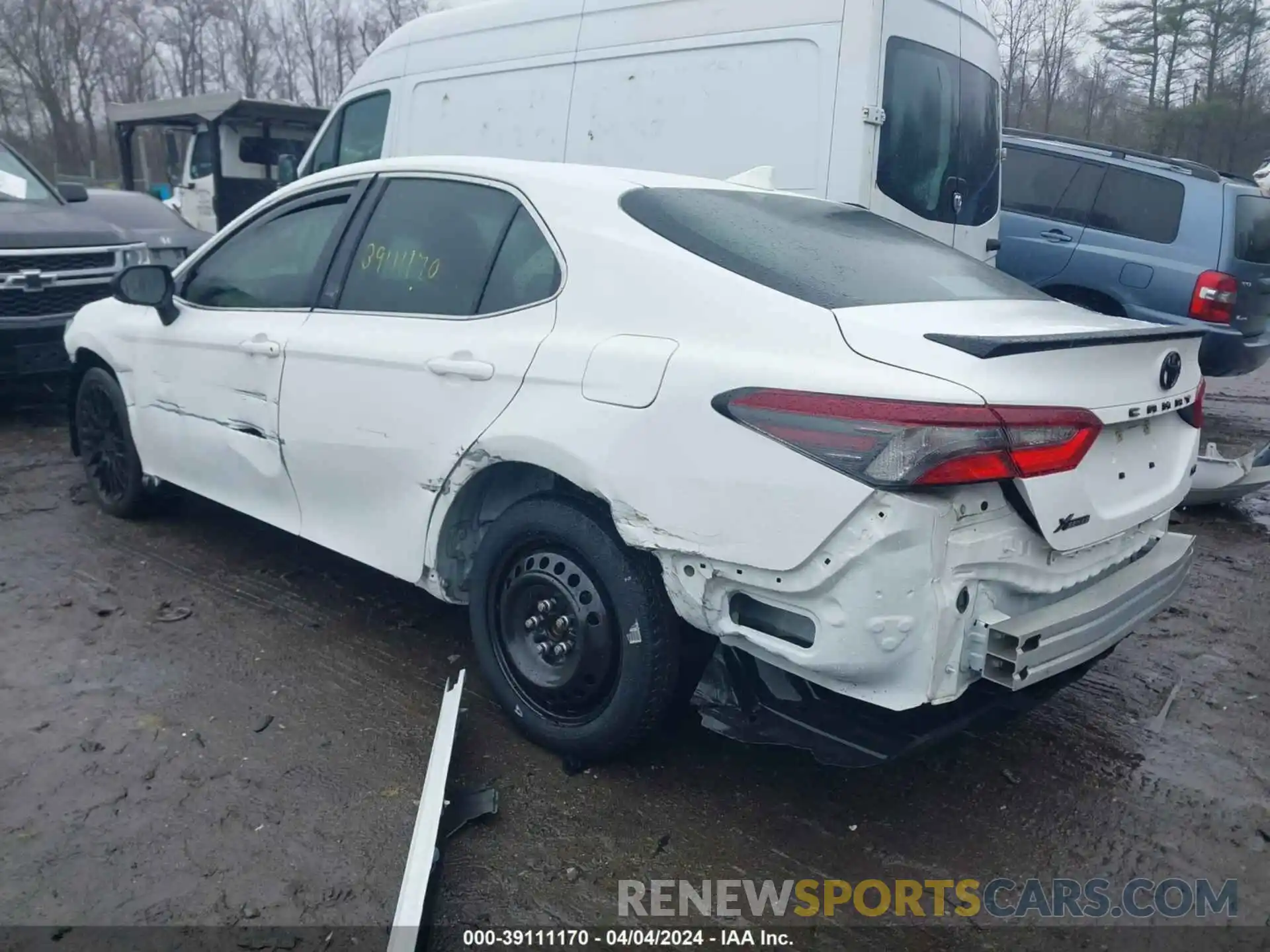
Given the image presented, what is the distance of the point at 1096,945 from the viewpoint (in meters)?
2.46

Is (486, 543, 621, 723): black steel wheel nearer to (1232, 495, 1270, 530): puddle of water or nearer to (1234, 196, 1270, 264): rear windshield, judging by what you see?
(1232, 495, 1270, 530): puddle of water

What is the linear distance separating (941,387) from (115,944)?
2.26 metres

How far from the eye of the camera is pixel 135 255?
7.69 metres

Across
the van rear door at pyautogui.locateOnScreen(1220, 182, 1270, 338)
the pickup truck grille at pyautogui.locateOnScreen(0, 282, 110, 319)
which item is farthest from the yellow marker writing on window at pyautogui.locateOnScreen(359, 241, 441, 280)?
the van rear door at pyautogui.locateOnScreen(1220, 182, 1270, 338)

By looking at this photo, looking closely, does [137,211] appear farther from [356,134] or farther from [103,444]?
[103,444]

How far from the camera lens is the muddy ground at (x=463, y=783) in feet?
8.36

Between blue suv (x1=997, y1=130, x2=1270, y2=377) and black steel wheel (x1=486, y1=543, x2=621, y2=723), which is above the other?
blue suv (x1=997, y1=130, x2=1270, y2=377)

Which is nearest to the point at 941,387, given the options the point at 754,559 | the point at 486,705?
the point at 754,559

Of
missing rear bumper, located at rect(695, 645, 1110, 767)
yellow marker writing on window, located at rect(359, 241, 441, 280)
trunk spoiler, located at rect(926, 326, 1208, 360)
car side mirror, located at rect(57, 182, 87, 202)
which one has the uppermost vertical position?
car side mirror, located at rect(57, 182, 87, 202)

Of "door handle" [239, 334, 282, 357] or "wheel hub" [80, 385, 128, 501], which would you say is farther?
"wheel hub" [80, 385, 128, 501]

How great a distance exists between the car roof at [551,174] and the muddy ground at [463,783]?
171 cm

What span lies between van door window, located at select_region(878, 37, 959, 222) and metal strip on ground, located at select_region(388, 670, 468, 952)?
12.6 feet

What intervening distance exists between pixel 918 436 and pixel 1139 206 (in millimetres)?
6752

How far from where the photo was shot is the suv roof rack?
768cm
